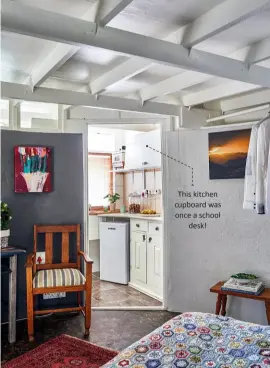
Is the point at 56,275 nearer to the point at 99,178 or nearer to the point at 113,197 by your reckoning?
the point at 113,197

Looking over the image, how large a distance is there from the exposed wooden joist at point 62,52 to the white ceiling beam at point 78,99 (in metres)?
0.16

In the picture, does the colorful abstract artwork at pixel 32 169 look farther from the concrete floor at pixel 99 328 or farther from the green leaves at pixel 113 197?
the green leaves at pixel 113 197

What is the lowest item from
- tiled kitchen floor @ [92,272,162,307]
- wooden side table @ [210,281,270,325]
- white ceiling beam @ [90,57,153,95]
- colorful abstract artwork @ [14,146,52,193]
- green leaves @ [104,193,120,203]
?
tiled kitchen floor @ [92,272,162,307]

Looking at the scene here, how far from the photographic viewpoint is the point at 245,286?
3.16 metres

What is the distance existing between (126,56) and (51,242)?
2017mm

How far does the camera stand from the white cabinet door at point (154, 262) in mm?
4547

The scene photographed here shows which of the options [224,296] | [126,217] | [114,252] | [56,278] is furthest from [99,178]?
[224,296]

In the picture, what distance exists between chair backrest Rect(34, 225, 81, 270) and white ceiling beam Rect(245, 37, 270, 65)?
232 centimetres

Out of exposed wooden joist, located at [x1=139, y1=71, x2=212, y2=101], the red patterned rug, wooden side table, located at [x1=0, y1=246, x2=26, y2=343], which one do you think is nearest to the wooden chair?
wooden side table, located at [x1=0, y1=246, x2=26, y2=343]

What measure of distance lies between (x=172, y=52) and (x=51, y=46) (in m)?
0.95

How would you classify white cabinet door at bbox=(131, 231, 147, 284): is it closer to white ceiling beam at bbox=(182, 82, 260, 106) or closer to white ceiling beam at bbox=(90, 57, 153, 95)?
white ceiling beam at bbox=(182, 82, 260, 106)

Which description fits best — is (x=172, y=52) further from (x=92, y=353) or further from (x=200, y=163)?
(x=92, y=353)

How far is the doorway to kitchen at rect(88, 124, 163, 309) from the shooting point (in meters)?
4.58

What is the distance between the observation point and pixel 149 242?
471cm
